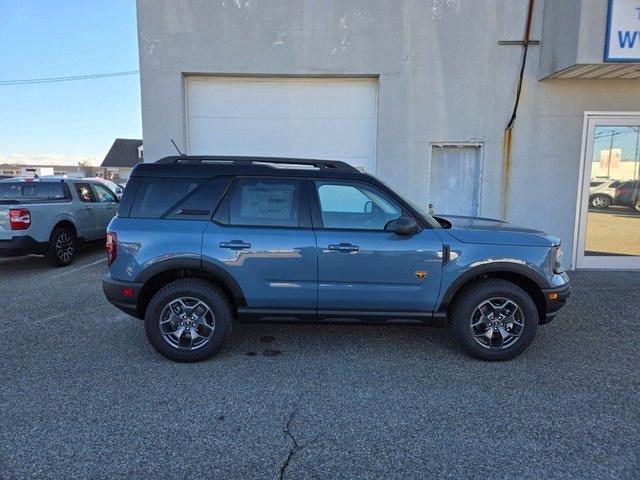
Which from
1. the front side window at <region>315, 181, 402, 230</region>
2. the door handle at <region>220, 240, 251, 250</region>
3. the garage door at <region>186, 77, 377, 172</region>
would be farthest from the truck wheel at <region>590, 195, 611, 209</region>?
the door handle at <region>220, 240, 251, 250</region>

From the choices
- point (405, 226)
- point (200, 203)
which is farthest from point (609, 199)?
point (200, 203)

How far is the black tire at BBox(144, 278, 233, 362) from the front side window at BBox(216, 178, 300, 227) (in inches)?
26.7

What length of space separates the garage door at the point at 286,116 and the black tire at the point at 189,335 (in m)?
4.63

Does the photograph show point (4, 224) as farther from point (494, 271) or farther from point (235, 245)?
point (494, 271)

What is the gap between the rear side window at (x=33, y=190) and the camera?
792 centimetres

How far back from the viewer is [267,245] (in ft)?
12.2

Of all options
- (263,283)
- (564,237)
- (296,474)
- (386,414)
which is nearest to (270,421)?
(296,474)

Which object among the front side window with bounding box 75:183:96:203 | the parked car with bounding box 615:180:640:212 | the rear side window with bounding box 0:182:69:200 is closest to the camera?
the parked car with bounding box 615:180:640:212

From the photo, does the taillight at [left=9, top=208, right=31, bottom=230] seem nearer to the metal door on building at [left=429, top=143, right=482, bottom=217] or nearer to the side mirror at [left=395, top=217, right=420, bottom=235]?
the side mirror at [left=395, top=217, right=420, bottom=235]

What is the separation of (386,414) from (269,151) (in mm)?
5885

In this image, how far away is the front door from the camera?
3713 millimetres

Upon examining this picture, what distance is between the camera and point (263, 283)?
377cm

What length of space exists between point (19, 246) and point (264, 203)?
18.6 feet

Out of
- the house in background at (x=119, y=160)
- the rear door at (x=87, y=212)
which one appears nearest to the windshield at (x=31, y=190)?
the rear door at (x=87, y=212)
